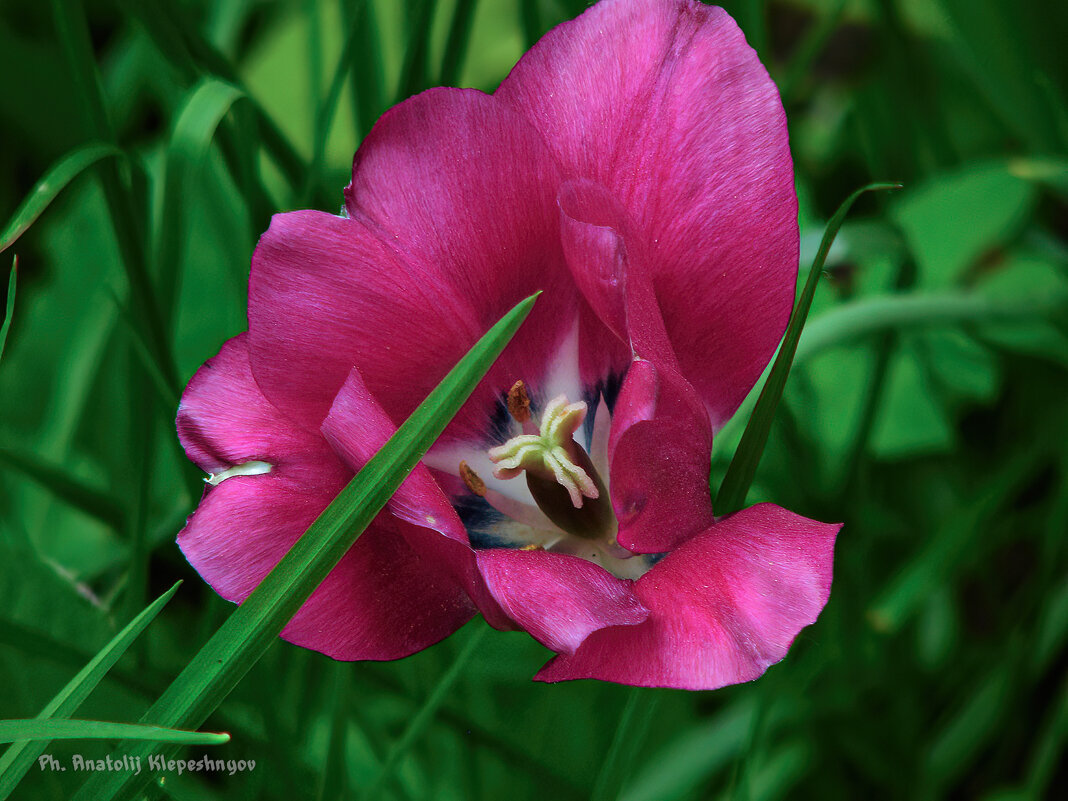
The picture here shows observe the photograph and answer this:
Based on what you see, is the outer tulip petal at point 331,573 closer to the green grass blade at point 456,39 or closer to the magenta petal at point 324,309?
the magenta petal at point 324,309

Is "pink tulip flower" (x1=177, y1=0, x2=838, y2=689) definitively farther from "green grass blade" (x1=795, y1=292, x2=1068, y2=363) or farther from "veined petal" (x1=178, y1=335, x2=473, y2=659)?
"green grass blade" (x1=795, y1=292, x2=1068, y2=363)

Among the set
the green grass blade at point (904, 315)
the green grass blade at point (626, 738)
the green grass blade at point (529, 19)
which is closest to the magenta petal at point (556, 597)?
the green grass blade at point (626, 738)

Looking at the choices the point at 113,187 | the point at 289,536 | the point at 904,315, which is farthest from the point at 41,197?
the point at 904,315

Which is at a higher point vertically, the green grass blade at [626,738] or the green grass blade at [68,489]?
the green grass blade at [68,489]

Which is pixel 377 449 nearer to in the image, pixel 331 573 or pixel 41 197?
pixel 331 573

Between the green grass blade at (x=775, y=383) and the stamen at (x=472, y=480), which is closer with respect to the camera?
the green grass blade at (x=775, y=383)

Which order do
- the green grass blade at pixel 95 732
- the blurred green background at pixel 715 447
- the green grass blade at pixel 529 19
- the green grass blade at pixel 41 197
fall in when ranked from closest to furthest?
the green grass blade at pixel 95 732
the green grass blade at pixel 41 197
the blurred green background at pixel 715 447
the green grass blade at pixel 529 19
